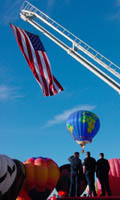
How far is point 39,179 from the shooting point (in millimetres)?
26328

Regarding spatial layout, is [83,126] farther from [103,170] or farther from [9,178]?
[103,170]

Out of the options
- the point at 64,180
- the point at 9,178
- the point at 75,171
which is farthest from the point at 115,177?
the point at 64,180

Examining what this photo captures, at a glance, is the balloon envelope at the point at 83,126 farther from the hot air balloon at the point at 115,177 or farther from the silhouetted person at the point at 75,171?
the silhouetted person at the point at 75,171

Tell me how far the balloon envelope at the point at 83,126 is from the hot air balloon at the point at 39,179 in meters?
5.42

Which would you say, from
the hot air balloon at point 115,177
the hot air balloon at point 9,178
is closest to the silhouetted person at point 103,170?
the hot air balloon at point 115,177

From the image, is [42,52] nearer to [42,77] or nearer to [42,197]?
[42,77]

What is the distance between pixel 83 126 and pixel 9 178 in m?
12.2

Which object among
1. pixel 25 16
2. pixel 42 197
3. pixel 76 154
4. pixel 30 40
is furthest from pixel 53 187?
pixel 25 16

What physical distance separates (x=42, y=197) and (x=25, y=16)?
684 inches

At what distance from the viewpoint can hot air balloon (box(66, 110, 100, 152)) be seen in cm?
3152

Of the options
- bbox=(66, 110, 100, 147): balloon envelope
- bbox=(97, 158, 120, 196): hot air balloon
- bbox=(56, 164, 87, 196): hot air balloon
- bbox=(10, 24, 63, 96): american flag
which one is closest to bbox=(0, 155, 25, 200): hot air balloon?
bbox=(10, 24, 63, 96): american flag

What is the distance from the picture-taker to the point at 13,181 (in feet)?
69.3

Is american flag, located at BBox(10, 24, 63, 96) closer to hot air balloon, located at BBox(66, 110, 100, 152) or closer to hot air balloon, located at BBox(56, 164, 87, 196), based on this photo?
hot air balloon, located at BBox(56, 164, 87, 196)

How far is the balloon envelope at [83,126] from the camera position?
31516 mm
